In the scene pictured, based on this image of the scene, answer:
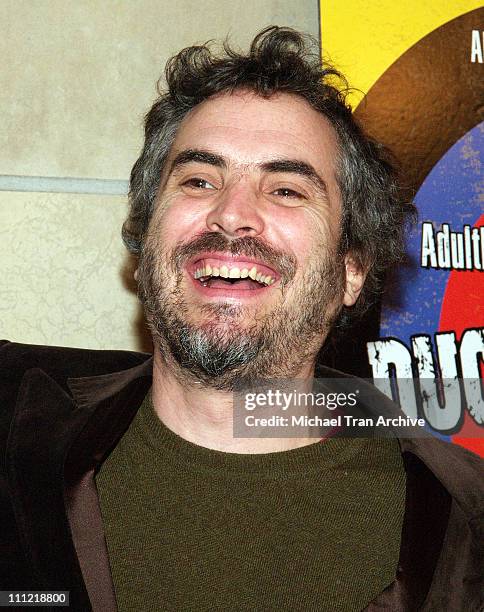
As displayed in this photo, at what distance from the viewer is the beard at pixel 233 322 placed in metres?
1.32

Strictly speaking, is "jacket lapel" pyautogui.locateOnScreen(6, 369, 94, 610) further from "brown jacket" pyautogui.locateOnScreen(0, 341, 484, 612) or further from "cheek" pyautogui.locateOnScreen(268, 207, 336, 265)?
"cheek" pyautogui.locateOnScreen(268, 207, 336, 265)

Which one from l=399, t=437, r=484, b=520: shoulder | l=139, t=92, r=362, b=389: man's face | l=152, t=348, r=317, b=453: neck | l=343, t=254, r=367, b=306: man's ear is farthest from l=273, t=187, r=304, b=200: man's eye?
l=399, t=437, r=484, b=520: shoulder

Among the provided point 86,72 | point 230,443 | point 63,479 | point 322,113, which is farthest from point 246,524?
point 86,72

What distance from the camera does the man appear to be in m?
1.19

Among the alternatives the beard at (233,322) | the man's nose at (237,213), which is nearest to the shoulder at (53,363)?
the beard at (233,322)

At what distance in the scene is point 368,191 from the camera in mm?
1672

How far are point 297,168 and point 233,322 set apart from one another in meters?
0.32

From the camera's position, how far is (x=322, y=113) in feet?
5.17

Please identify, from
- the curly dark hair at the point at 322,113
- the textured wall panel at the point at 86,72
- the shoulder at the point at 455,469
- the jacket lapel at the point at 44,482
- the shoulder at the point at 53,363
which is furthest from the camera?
Answer: the textured wall panel at the point at 86,72

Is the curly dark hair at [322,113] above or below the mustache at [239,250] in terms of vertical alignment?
above

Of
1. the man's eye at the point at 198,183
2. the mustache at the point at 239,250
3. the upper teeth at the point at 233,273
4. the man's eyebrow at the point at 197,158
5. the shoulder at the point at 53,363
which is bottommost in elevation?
the shoulder at the point at 53,363

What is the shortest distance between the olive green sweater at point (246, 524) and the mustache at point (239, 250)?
0.97 ft

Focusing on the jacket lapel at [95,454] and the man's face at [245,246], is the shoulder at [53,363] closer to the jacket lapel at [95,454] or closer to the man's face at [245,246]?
the jacket lapel at [95,454]

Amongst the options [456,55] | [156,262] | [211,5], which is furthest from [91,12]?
[456,55]
